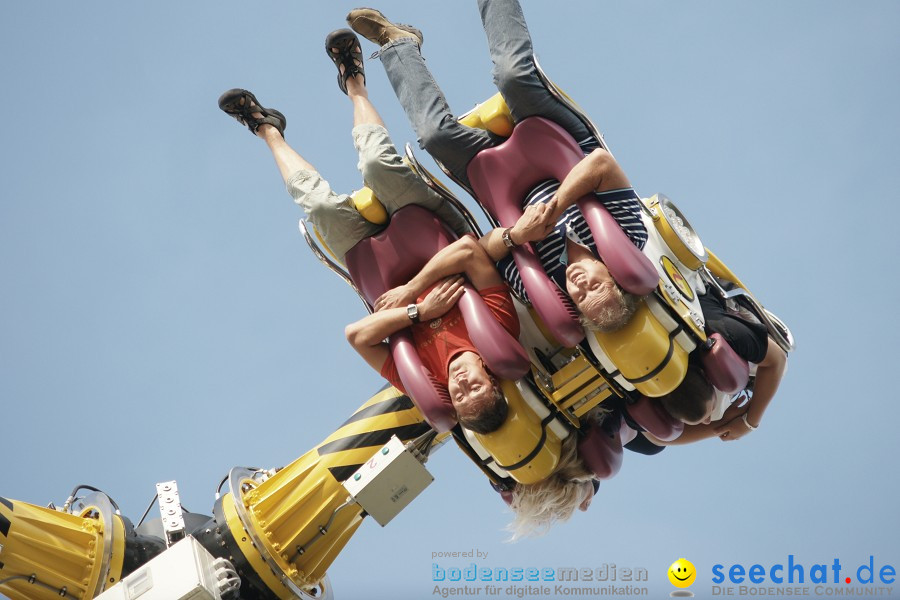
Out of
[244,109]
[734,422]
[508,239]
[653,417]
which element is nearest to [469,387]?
[508,239]

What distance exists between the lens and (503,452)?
8.38 m

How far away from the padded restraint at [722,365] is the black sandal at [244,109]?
3721 mm

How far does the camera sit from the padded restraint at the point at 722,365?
823 cm

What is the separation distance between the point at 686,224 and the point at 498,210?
4.57 feet

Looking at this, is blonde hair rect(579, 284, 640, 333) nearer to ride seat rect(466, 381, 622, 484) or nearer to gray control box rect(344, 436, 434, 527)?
ride seat rect(466, 381, 622, 484)

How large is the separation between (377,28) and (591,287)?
2.62 m

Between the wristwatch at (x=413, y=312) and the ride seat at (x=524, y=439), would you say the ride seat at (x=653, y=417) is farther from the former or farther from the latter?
the wristwatch at (x=413, y=312)

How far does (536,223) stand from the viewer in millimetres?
8188

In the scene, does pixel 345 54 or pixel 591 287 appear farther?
pixel 345 54

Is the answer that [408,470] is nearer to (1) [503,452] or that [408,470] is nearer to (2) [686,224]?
(1) [503,452]

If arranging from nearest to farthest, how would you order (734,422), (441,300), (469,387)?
(469,387) → (441,300) → (734,422)

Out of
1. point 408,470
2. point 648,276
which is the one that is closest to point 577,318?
point 648,276

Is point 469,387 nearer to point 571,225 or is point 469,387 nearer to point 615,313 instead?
point 615,313

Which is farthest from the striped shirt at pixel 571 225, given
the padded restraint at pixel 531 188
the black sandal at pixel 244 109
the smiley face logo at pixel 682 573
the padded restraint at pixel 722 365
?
the smiley face logo at pixel 682 573
